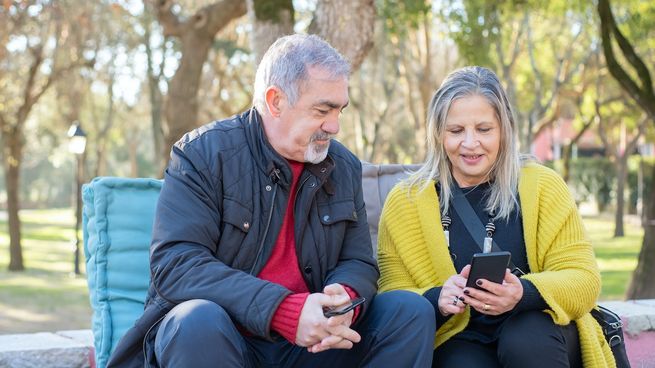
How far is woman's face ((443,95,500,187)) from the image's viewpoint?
3.68 meters

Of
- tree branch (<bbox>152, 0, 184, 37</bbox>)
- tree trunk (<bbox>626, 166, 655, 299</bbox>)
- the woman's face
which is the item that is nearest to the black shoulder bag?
the woman's face

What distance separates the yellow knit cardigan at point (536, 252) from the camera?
11.2 feet

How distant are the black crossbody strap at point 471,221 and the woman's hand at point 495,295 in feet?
0.88

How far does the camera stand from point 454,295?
3.36m

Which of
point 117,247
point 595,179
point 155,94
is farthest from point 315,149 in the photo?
point 595,179

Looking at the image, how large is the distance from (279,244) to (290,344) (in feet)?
1.19

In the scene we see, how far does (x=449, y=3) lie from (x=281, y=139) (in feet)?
48.4

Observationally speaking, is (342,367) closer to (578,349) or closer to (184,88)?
(578,349)

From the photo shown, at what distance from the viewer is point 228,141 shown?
11.1ft

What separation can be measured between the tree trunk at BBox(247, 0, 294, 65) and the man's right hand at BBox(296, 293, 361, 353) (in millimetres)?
4429

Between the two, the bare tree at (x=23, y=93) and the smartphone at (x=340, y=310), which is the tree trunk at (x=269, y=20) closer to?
the smartphone at (x=340, y=310)

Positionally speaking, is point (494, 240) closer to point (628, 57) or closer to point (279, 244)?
point (279, 244)

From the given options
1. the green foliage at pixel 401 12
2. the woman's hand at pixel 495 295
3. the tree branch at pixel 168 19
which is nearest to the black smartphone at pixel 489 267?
the woman's hand at pixel 495 295

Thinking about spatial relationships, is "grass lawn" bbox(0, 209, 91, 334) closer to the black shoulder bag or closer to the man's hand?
the black shoulder bag
